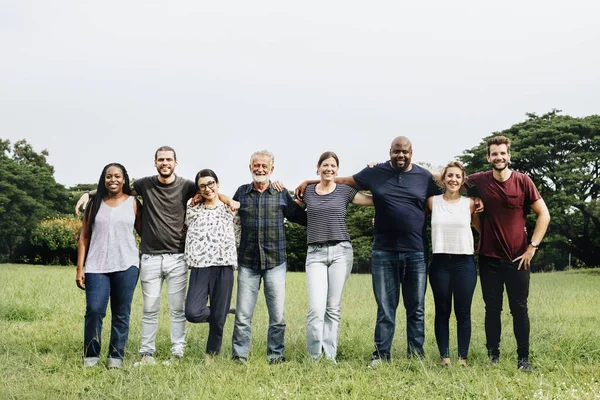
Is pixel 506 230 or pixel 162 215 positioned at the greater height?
pixel 162 215

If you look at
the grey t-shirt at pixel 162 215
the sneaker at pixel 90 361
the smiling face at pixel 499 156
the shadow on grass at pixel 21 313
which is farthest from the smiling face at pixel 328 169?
the shadow on grass at pixel 21 313

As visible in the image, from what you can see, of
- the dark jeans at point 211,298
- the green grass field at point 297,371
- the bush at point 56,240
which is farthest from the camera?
the bush at point 56,240

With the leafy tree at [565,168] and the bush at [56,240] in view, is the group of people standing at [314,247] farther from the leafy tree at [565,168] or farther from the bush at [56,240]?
the bush at [56,240]

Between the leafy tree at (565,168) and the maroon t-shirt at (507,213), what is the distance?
810 inches

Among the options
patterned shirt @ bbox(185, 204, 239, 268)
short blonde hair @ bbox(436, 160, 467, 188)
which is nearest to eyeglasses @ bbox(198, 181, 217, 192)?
patterned shirt @ bbox(185, 204, 239, 268)

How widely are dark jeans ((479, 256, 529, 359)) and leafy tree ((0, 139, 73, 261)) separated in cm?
2862

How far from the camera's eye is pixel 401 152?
584 cm

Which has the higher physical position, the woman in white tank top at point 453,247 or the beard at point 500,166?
the beard at point 500,166

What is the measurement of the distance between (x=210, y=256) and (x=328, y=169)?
4.68ft

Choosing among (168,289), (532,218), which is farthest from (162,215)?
(532,218)

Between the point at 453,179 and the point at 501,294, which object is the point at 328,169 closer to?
the point at 453,179

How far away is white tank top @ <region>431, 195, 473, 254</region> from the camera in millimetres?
5719

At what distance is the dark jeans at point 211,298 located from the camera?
582 centimetres

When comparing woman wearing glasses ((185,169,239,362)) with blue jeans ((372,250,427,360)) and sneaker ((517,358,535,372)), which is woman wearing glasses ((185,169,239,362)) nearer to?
blue jeans ((372,250,427,360))
